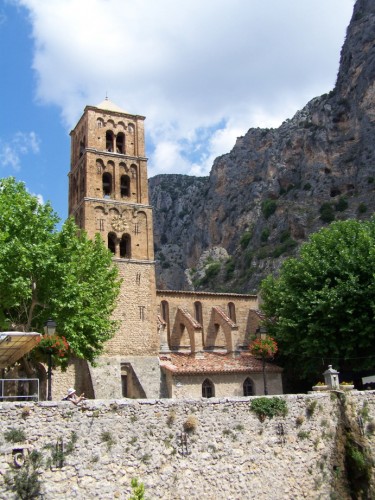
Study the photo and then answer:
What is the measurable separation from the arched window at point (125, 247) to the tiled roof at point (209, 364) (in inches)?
305

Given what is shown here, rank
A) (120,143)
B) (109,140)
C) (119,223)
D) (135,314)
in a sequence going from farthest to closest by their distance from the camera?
1. (120,143)
2. (109,140)
3. (119,223)
4. (135,314)

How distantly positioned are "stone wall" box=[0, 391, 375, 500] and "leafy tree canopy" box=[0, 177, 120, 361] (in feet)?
28.7

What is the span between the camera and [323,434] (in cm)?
2123

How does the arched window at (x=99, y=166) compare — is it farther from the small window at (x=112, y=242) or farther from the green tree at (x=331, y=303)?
the green tree at (x=331, y=303)

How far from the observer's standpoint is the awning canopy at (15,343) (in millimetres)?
17250

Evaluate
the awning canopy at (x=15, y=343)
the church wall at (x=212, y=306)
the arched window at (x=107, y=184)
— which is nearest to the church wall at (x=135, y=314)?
Answer: the arched window at (x=107, y=184)

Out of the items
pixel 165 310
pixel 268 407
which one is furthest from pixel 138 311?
pixel 268 407

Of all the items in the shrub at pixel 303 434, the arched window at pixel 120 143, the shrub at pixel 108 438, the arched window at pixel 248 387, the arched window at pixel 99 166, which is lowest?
the shrub at pixel 303 434

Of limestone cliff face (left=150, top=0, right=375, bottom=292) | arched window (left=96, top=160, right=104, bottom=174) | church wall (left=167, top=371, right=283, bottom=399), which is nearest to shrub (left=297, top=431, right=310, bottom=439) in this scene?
church wall (left=167, top=371, right=283, bottom=399)

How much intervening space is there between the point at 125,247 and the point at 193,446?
74.0ft

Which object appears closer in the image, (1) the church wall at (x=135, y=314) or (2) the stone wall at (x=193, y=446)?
(2) the stone wall at (x=193, y=446)

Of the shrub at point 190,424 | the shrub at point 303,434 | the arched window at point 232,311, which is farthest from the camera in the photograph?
the arched window at point 232,311

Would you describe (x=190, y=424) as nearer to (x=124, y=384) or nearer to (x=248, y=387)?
(x=124, y=384)

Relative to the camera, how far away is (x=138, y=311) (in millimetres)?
36656
